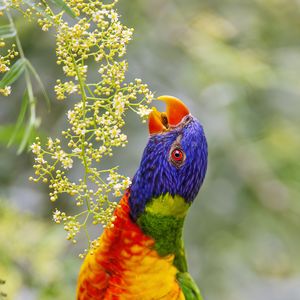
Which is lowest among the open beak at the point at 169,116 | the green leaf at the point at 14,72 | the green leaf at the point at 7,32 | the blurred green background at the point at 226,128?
the green leaf at the point at 14,72

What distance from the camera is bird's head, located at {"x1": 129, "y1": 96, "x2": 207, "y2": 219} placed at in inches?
68.6

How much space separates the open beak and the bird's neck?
0.18 metres

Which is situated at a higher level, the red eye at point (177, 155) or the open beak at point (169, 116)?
the open beak at point (169, 116)

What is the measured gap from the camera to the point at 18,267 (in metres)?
2.23

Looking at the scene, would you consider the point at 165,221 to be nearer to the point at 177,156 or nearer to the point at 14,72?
the point at 177,156

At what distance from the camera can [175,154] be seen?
1.75 meters

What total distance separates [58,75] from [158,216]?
4.11ft

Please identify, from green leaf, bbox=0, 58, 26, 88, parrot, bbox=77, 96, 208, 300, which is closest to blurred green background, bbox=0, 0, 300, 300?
parrot, bbox=77, 96, 208, 300

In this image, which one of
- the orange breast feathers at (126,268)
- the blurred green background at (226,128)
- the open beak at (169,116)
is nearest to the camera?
the open beak at (169,116)

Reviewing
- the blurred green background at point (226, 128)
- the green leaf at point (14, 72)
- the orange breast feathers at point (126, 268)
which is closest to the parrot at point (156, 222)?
the orange breast feathers at point (126, 268)

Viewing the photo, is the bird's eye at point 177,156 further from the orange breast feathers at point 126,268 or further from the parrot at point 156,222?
the orange breast feathers at point 126,268

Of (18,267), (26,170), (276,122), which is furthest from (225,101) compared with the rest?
(18,267)

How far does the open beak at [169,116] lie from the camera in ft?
5.66

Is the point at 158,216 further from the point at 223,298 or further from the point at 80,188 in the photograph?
the point at 223,298
